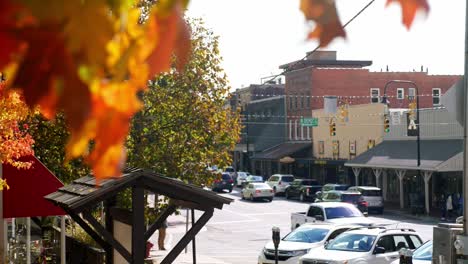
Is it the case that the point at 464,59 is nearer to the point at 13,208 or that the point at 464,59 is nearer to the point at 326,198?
the point at 13,208

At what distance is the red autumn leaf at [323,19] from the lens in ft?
6.55

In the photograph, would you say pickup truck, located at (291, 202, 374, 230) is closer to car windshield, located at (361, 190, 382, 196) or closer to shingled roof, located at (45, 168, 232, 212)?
shingled roof, located at (45, 168, 232, 212)

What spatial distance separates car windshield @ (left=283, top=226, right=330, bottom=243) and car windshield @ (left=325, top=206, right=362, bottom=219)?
3.65 meters

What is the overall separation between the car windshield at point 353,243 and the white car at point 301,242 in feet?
5.51

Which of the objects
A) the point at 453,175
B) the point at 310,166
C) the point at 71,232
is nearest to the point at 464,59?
the point at 71,232

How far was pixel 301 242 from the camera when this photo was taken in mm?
20719

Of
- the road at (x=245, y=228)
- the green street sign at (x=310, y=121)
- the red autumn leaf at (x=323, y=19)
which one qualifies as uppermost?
the green street sign at (x=310, y=121)

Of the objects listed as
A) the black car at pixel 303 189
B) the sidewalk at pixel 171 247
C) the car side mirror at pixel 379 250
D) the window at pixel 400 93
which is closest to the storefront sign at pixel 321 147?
the black car at pixel 303 189

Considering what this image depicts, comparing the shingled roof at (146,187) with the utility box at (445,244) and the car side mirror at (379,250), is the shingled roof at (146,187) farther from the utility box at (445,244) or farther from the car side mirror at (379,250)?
the car side mirror at (379,250)

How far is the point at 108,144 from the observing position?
4.80 feet

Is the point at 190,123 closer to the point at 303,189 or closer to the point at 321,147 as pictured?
the point at 303,189

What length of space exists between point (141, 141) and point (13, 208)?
6279 millimetres

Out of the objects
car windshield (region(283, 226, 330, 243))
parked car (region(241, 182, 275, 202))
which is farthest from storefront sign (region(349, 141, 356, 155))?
car windshield (region(283, 226, 330, 243))

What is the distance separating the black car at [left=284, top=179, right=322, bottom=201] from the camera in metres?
48.8
